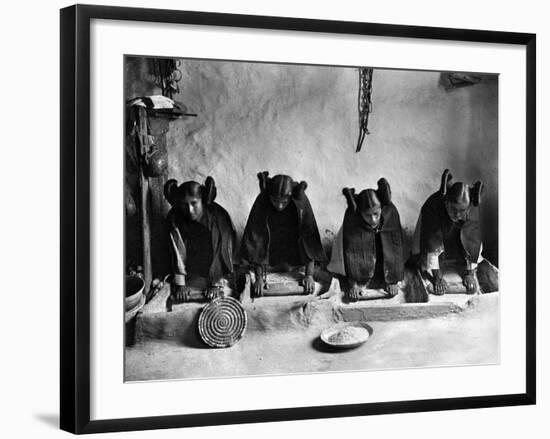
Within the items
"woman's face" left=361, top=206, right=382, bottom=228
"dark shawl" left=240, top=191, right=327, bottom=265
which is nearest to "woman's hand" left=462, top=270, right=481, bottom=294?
"woman's face" left=361, top=206, right=382, bottom=228

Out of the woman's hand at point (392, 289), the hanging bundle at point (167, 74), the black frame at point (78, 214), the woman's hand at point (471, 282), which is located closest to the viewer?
the black frame at point (78, 214)

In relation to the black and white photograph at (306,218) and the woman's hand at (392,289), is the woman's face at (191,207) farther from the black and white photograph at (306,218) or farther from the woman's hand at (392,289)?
the woman's hand at (392,289)

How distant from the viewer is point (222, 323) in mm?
4121

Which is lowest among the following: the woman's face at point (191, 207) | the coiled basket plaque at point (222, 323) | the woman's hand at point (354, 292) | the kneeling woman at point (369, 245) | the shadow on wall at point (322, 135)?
the coiled basket plaque at point (222, 323)

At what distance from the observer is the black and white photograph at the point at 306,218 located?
4062 millimetres

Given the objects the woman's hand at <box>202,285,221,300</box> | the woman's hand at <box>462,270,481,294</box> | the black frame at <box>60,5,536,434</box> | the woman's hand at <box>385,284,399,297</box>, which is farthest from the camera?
the woman's hand at <box>462,270,481,294</box>

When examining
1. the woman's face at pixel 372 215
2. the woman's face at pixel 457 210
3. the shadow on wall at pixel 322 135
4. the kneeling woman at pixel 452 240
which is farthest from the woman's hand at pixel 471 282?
the woman's face at pixel 372 215

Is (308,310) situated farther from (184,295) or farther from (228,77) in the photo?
(228,77)

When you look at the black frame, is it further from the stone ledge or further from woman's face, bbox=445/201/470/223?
woman's face, bbox=445/201/470/223

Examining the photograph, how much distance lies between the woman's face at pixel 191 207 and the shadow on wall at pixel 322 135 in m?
0.07

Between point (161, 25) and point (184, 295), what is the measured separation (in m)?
1.02

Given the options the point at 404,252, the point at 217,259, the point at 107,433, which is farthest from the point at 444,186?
the point at 107,433

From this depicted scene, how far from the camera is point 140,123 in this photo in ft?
13.2

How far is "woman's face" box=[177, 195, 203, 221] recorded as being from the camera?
4109mm
